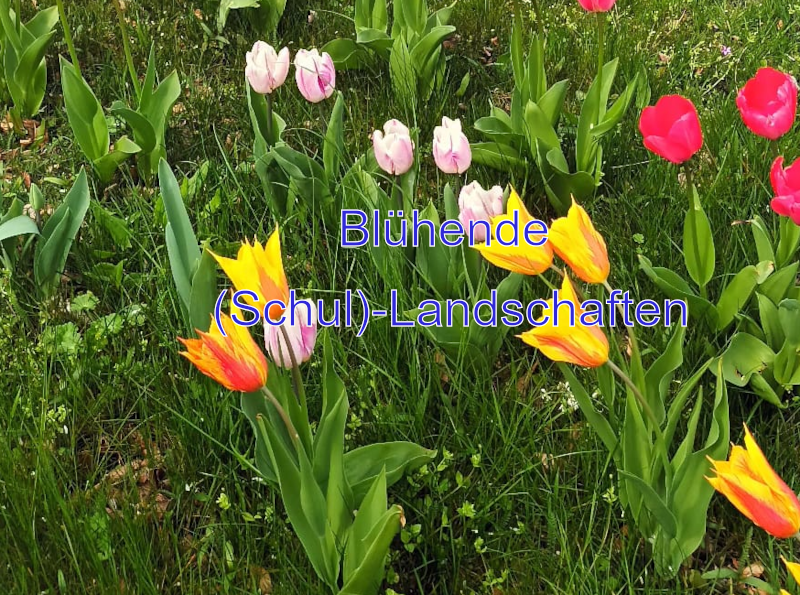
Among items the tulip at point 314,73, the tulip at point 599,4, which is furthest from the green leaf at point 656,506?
the tulip at point 314,73

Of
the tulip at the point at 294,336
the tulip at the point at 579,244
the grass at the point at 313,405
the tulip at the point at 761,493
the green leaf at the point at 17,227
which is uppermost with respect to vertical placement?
the tulip at the point at 579,244

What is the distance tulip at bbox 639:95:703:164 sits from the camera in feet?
4.96

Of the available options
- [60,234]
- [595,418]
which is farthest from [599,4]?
[60,234]

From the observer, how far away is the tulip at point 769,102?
1604mm

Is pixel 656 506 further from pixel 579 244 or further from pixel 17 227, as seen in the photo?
pixel 17 227

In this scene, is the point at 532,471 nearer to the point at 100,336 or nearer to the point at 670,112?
the point at 670,112

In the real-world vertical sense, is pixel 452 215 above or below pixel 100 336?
above

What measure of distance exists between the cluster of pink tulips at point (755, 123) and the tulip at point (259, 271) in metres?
0.77

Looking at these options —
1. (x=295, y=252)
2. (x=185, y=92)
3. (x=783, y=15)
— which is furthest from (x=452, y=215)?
(x=783, y=15)

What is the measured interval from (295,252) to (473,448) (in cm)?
79

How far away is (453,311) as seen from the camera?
1770mm

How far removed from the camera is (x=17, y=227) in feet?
6.36

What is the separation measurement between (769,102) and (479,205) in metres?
0.59

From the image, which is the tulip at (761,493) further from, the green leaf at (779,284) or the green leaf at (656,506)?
the green leaf at (779,284)
